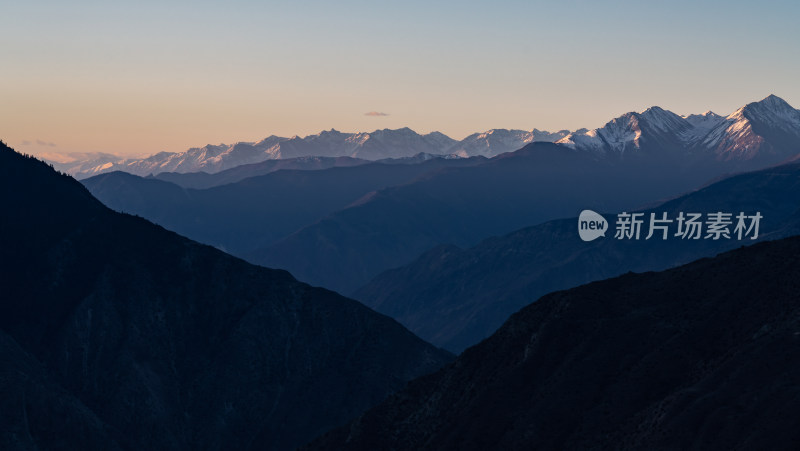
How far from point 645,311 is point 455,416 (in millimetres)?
30589

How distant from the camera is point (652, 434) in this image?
350ft

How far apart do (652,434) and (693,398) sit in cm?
647

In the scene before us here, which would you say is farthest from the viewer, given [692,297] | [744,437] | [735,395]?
[692,297]

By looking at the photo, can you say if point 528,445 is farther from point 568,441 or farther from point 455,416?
point 455,416

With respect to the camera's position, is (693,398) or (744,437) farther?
(693,398)

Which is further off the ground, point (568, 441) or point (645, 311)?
point (645, 311)

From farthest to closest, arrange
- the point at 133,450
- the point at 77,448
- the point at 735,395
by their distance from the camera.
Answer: the point at 133,450 < the point at 77,448 < the point at 735,395

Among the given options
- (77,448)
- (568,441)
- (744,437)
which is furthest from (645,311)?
(77,448)

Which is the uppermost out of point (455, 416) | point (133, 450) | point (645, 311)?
point (645, 311)

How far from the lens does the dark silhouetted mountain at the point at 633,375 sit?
104312 millimetres

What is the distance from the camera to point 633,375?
122688 mm

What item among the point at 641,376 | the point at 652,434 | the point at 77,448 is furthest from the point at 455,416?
the point at 77,448

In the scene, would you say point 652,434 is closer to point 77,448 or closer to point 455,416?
point 455,416

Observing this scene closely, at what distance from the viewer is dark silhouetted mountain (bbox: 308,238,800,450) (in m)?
104
